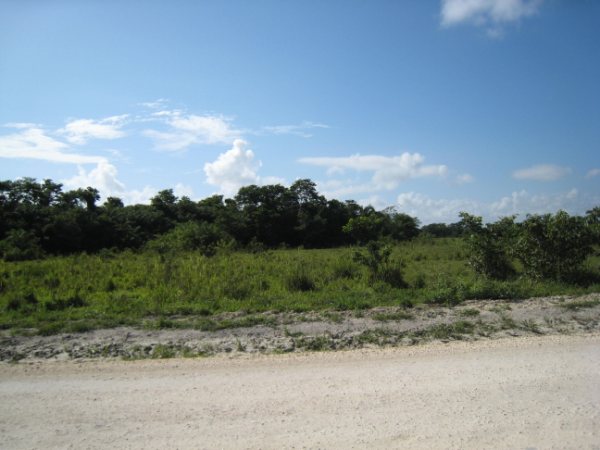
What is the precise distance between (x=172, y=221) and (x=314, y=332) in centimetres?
4594

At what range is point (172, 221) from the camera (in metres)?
50.4

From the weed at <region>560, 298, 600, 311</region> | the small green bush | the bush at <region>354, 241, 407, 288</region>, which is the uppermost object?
the bush at <region>354, 241, 407, 288</region>

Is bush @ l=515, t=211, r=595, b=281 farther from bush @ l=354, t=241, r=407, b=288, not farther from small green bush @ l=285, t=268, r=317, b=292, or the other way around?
small green bush @ l=285, t=268, r=317, b=292

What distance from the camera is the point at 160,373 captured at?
5.66 m

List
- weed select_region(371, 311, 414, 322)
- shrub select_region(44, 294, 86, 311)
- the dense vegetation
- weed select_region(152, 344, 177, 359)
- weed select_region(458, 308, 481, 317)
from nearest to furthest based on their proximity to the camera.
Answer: weed select_region(152, 344, 177, 359) → weed select_region(371, 311, 414, 322) → weed select_region(458, 308, 481, 317) → the dense vegetation → shrub select_region(44, 294, 86, 311)

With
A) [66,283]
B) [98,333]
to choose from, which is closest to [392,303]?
[98,333]

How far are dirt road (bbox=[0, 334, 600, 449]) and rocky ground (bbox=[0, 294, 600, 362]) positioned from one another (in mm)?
562

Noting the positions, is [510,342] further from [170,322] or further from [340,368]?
[170,322]

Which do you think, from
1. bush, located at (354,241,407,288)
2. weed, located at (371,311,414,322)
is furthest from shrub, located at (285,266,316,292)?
weed, located at (371,311,414,322)

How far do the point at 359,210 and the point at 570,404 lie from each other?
58297 millimetres

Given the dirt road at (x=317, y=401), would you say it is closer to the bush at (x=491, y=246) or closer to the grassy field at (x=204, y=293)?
the grassy field at (x=204, y=293)

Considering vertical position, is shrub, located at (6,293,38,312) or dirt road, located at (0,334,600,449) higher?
shrub, located at (6,293,38,312)

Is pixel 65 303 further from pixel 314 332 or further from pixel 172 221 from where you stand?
pixel 172 221

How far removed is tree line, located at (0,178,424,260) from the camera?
1299 inches
